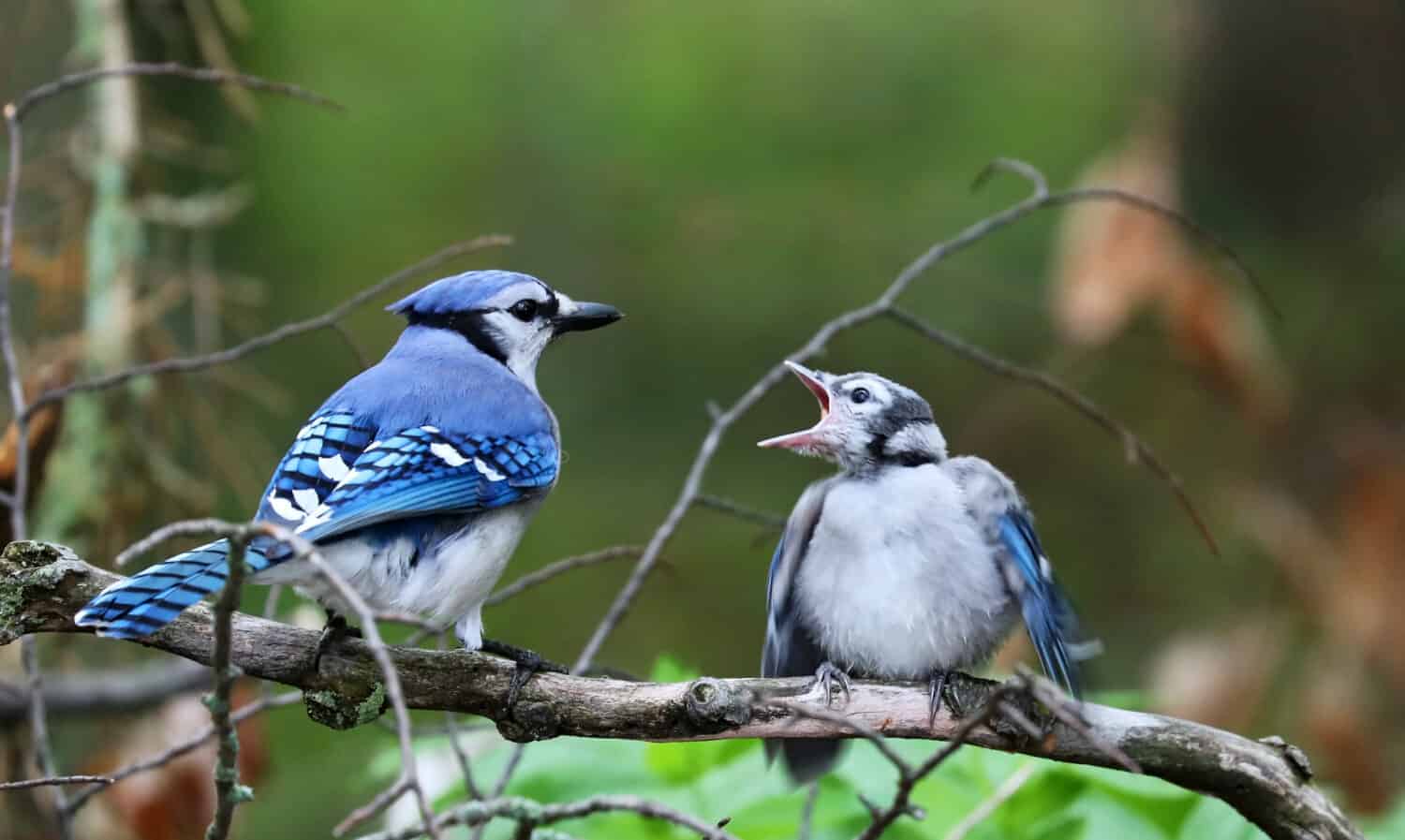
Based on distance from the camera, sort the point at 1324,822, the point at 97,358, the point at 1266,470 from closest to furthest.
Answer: the point at 1324,822 < the point at 97,358 < the point at 1266,470

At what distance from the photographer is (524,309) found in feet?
5.57

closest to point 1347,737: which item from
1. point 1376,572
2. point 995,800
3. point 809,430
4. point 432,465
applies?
point 1376,572

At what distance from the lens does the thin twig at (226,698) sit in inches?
41.5

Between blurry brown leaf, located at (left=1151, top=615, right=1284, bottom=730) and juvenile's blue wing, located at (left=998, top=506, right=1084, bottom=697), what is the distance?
1913 mm

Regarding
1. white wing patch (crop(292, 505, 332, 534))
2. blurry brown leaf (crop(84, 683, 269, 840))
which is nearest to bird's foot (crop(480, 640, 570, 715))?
white wing patch (crop(292, 505, 332, 534))

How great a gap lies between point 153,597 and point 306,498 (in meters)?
0.24

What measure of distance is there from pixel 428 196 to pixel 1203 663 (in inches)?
107

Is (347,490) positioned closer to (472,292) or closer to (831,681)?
(472,292)

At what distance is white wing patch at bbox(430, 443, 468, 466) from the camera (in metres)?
1.57

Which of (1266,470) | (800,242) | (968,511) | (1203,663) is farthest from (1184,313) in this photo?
(968,511)

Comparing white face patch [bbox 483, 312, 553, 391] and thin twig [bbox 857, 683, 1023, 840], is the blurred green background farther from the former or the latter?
thin twig [bbox 857, 683, 1023, 840]

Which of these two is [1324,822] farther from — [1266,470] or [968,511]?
[1266,470]

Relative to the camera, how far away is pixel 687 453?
478cm

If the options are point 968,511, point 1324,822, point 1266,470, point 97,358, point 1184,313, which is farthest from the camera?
point 1266,470
